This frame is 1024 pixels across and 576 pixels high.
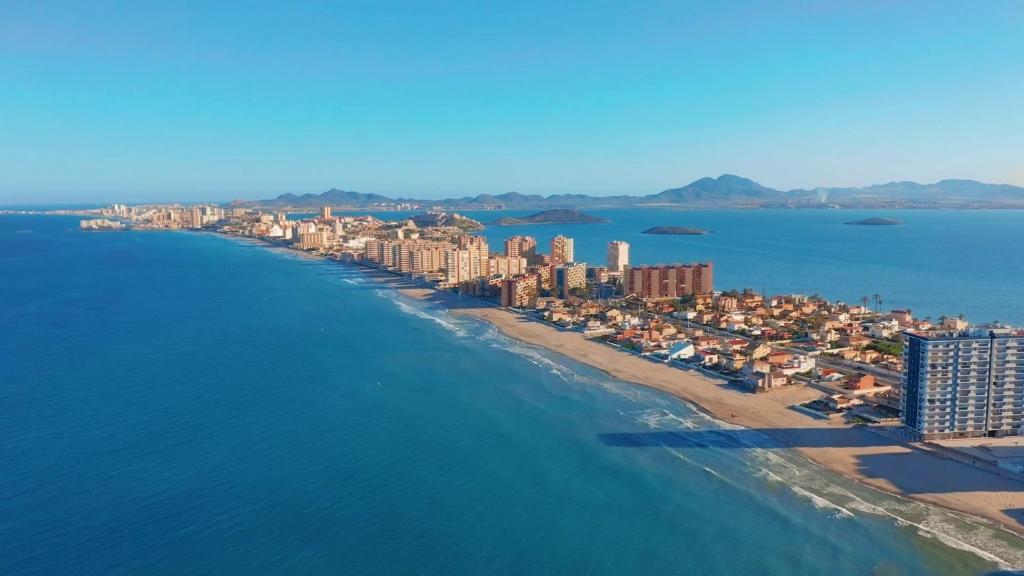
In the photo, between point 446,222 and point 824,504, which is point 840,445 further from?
point 446,222

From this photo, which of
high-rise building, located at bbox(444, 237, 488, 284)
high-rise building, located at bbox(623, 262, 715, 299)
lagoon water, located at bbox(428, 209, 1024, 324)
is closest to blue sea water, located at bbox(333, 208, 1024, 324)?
lagoon water, located at bbox(428, 209, 1024, 324)

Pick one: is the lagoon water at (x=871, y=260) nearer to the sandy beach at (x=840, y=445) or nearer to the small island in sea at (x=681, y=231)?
the small island in sea at (x=681, y=231)

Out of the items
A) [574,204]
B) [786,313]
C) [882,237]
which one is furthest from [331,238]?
[574,204]

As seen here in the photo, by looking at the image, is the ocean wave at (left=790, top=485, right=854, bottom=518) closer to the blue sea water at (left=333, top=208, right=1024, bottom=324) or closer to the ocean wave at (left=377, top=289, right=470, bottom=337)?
the ocean wave at (left=377, top=289, right=470, bottom=337)

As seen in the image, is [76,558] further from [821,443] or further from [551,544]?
[821,443]

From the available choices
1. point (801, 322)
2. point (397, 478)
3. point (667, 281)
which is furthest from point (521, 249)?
point (397, 478)

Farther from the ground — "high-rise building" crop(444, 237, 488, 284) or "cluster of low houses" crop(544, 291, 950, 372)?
"high-rise building" crop(444, 237, 488, 284)

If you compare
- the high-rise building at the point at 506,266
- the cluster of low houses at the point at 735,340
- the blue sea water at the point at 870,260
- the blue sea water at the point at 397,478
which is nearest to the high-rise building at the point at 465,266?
the high-rise building at the point at 506,266
